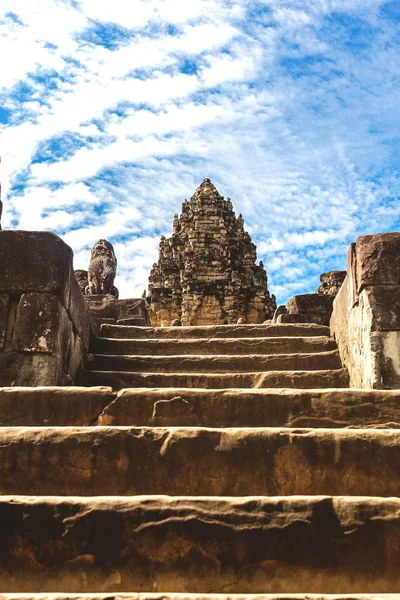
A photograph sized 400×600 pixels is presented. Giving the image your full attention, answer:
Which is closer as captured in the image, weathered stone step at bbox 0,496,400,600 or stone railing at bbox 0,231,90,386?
weathered stone step at bbox 0,496,400,600

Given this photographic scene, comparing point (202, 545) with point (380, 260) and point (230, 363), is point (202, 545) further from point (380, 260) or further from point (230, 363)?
point (230, 363)

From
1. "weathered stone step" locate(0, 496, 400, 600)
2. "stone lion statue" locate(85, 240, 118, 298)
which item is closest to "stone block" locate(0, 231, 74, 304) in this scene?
"weathered stone step" locate(0, 496, 400, 600)

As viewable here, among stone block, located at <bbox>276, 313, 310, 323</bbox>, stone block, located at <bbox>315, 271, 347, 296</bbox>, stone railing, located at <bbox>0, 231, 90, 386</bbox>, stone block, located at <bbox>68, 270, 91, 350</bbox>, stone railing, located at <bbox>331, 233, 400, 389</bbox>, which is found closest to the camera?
stone railing, located at <bbox>331, 233, 400, 389</bbox>

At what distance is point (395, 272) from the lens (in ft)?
14.5

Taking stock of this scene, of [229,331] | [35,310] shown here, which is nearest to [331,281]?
[229,331]

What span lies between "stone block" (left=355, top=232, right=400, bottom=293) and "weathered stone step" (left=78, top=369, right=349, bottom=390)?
893 millimetres

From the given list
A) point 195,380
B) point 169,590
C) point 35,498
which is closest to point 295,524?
point 169,590

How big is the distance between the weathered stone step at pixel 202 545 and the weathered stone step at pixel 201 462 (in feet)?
1.23

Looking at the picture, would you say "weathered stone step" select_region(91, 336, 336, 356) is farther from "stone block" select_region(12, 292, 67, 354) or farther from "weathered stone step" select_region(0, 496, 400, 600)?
"weathered stone step" select_region(0, 496, 400, 600)

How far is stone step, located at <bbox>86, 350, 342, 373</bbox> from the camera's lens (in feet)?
17.5

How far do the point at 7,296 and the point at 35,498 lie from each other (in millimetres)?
2528

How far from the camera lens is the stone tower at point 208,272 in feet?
75.3

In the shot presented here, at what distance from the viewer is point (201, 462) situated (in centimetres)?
279

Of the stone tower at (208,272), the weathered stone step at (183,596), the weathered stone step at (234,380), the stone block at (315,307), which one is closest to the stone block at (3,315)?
the weathered stone step at (234,380)
